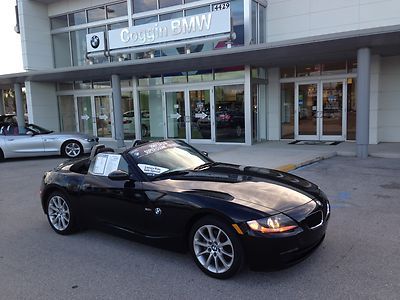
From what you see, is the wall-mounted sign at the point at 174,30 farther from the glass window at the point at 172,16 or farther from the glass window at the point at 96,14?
the glass window at the point at 96,14

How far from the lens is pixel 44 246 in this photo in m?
4.84

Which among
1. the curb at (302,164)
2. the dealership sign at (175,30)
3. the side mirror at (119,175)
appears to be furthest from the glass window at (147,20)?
the side mirror at (119,175)

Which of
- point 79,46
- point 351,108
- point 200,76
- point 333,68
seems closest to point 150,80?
point 200,76

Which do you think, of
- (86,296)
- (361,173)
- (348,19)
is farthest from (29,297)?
(348,19)

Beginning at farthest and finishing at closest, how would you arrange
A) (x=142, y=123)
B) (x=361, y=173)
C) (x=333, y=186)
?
(x=142, y=123) → (x=361, y=173) → (x=333, y=186)

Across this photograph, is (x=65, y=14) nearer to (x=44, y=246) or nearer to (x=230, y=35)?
(x=230, y=35)

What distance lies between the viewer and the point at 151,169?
14.9 feet

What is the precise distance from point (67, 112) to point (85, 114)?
1500mm

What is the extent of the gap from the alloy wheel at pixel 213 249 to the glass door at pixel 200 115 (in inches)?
452

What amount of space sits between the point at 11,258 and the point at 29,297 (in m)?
1.16

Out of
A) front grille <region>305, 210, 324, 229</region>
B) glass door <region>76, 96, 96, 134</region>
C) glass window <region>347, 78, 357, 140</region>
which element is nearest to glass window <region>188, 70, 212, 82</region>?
glass window <region>347, 78, 357, 140</region>

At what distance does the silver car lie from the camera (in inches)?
515

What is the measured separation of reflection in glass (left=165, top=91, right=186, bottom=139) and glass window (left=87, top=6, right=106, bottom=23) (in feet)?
18.0

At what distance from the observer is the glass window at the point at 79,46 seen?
19062 millimetres
